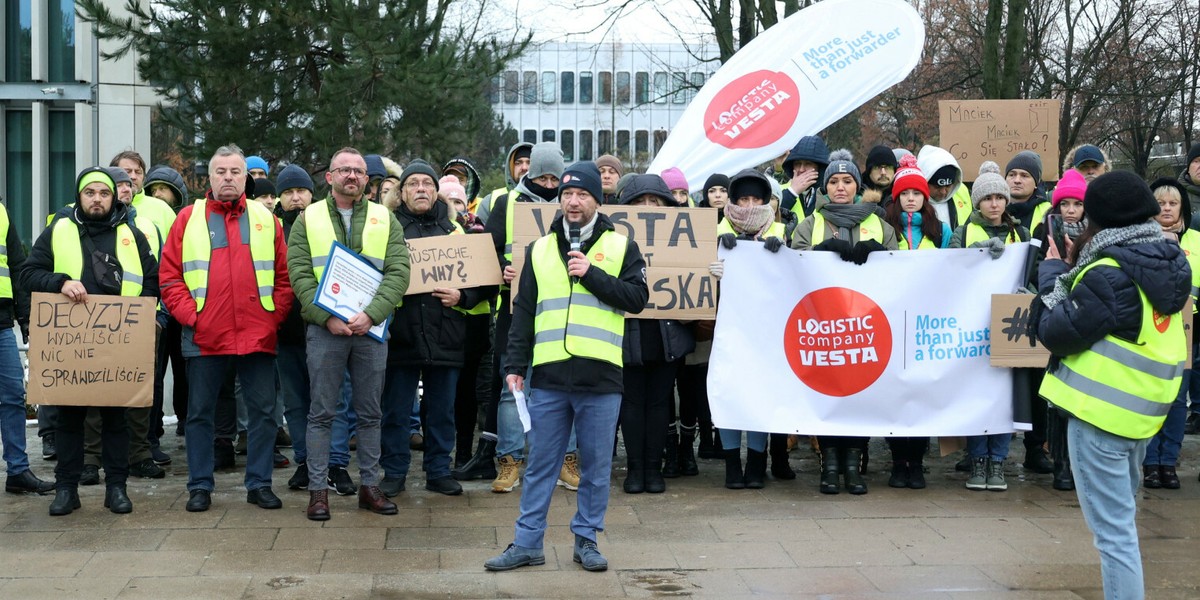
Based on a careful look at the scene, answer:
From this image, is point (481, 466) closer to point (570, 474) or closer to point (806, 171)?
point (570, 474)

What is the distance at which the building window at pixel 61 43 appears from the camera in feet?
85.4

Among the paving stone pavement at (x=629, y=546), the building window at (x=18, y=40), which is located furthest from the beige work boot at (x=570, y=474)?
the building window at (x=18, y=40)

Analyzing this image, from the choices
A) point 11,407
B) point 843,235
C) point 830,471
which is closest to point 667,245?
point 843,235

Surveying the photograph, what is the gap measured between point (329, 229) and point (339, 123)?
A: 11419mm

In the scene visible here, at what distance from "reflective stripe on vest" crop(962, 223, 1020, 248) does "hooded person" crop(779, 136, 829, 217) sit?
44.6 inches

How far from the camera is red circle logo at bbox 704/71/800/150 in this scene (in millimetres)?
9828

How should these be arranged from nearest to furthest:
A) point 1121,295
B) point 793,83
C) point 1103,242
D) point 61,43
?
point 1121,295, point 1103,242, point 793,83, point 61,43

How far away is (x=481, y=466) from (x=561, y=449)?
266 centimetres

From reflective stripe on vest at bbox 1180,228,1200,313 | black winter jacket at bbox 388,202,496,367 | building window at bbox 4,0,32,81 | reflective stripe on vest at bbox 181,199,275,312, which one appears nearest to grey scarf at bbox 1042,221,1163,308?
reflective stripe on vest at bbox 1180,228,1200,313

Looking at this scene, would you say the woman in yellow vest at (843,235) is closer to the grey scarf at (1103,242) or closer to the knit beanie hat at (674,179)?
the knit beanie hat at (674,179)

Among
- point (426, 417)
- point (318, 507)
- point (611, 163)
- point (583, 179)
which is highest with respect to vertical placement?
point (611, 163)

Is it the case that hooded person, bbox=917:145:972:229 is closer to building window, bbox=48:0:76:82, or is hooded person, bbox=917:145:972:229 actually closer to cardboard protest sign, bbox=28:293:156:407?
cardboard protest sign, bbox=28:293:156:407

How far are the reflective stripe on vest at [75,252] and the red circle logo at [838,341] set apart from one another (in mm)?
4223

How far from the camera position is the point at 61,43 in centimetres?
2611
